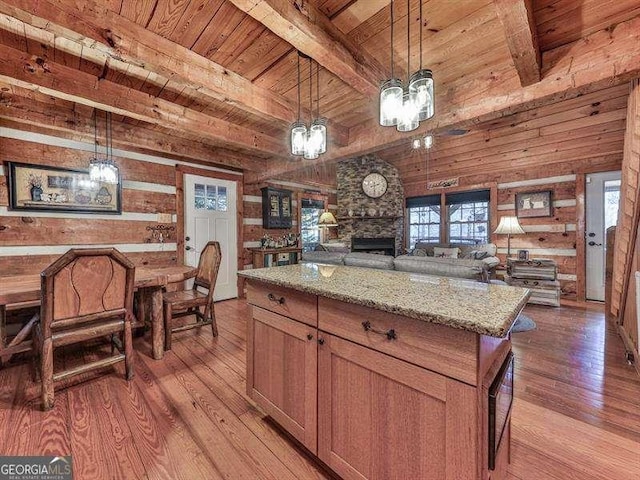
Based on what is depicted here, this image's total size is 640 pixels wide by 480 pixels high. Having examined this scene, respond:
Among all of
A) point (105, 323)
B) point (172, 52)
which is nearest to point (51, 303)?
point (105, 323)

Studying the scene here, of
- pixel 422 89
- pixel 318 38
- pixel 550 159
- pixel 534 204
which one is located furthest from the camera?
pixel 534 204

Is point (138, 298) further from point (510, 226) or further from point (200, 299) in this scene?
Answer: point (510, 226)

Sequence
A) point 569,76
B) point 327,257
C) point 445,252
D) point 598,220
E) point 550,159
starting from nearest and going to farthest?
point 569,76, point 327,257, point 598,220, point 550,159, point 445,252

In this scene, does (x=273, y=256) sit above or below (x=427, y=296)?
below

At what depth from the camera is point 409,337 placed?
0.99m

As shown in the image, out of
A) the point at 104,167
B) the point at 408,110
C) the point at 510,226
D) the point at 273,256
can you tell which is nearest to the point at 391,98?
the point at 408,110

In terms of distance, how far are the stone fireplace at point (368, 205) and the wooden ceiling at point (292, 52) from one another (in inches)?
136

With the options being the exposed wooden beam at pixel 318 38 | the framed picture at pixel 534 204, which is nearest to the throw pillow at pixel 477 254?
the framed picture at pixel 534 204

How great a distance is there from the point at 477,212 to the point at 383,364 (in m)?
5.69

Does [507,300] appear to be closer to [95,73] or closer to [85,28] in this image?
[85,28]

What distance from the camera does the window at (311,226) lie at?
6.50 m

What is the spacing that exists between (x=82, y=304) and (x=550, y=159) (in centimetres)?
644

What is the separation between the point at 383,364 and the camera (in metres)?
1.06

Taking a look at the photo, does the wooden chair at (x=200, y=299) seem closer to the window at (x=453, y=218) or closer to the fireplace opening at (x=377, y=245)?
the fireplace opening at (x=377, y=245)
